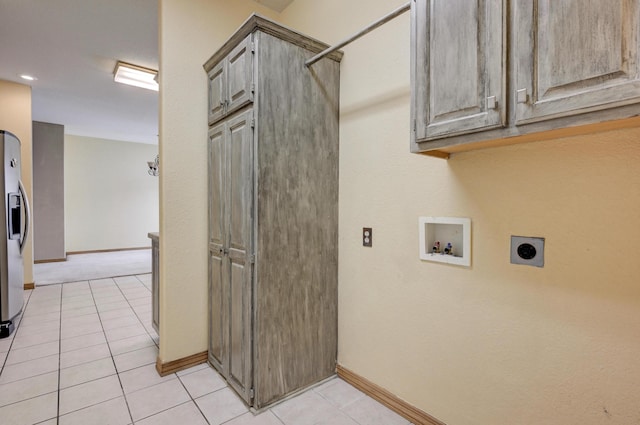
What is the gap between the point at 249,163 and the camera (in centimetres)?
187

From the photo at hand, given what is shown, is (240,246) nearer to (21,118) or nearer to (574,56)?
(574,56)

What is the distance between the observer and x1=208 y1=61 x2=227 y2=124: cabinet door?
7.09ft

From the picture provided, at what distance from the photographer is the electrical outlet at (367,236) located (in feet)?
6.51

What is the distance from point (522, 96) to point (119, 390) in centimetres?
277

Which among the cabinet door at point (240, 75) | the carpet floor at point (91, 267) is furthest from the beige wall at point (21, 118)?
the cabinet door at point (240, 75)

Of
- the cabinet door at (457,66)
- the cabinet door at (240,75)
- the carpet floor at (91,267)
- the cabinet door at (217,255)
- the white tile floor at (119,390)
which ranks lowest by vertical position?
the white tile floor at (119,390)

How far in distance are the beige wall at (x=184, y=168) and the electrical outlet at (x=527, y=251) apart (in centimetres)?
208

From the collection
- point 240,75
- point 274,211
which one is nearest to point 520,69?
point 274,211

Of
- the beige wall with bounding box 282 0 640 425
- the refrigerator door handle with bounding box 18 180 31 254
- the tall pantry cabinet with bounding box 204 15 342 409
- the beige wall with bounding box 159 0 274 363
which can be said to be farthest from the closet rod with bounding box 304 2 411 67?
the refrigerator door handle with bounding box 18 180 31 254

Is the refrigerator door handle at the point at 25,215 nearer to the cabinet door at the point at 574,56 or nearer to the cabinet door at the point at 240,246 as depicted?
the cabinet door at the point at 240,246

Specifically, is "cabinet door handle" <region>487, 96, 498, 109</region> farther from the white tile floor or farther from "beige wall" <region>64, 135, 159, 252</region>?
"beige wall" <region>64, 135, 159, 252</region>

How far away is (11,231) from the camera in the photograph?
9.70ft

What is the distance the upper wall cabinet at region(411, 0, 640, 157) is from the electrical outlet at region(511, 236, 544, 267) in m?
0.44

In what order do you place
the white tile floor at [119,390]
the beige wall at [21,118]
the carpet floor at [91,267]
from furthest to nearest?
1. the carpet floor at [91,267]
2. the beige wall at [21,118]
3. the white tile floor at [119,390]
